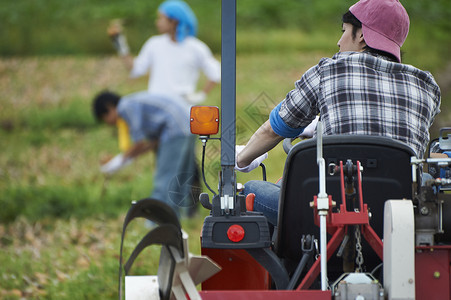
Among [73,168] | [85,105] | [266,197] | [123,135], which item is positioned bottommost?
[266,197]

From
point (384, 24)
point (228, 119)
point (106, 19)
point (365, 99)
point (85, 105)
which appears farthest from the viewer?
point (106, 19)

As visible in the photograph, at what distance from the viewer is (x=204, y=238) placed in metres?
3.14

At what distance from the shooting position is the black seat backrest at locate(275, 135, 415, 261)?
3.09m

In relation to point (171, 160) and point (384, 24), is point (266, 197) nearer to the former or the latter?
point (384, 24)

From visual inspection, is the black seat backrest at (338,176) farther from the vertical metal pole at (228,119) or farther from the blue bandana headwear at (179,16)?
the blue bandana headwear at (179,16)

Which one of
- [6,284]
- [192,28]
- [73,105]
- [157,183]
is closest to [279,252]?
[6,284]

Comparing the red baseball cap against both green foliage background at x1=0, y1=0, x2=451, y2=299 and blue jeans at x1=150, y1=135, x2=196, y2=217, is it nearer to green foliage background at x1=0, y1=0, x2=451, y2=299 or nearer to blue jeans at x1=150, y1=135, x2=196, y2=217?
green foliage background at x1=0, y1=0, x2=451, y2=299

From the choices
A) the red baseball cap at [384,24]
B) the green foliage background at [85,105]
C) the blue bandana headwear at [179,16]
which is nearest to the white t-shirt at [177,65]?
the blue bandana headwear at [179,16]

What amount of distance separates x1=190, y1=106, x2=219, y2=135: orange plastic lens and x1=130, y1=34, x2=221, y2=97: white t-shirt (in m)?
6.88

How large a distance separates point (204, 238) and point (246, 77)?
7825 mm

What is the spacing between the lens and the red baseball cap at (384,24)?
11.7 feet

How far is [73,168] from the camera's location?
12.1m

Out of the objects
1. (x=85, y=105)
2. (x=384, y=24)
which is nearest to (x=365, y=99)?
(x=384, y=24)

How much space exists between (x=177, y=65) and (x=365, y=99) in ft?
22.2
